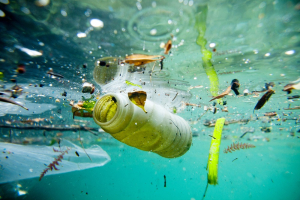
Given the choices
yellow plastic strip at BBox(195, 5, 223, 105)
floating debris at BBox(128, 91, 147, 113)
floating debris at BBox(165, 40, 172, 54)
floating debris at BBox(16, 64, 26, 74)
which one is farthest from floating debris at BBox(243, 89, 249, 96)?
floating debris at BBox(16, 64, 26, 74)

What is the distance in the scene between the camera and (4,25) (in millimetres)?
4379

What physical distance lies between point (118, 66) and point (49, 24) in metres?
2.77

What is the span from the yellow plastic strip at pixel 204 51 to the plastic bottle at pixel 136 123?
301 cm

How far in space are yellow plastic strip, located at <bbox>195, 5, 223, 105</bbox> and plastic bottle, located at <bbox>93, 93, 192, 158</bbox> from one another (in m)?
3.01

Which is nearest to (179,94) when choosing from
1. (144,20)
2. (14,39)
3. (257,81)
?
(257,81)

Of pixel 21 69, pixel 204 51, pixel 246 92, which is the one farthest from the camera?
pixel 246 92

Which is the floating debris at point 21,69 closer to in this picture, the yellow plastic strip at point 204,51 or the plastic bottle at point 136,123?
the plastic bottle at point 136,123

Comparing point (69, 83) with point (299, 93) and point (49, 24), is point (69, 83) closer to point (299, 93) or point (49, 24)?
point (49, 24)

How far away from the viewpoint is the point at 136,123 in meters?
3.24

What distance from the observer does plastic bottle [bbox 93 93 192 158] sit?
9.96ft

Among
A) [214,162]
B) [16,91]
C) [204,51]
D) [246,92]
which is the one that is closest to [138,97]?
[214,162]

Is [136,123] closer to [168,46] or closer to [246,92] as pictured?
[168,46]

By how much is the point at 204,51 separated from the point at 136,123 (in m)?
4.49

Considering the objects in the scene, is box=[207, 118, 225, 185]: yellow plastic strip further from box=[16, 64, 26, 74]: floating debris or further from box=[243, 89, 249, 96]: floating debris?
box=[16, 64, 26, 74]: floating debris
